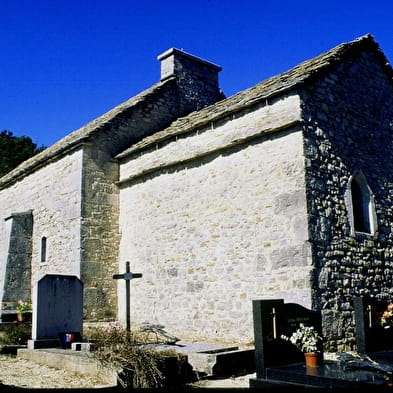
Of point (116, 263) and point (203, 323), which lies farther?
point (116, 263)

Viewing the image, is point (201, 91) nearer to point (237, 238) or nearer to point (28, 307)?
point (237, 238)

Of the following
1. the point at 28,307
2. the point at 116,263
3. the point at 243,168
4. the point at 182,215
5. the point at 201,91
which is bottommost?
the point at 28,307

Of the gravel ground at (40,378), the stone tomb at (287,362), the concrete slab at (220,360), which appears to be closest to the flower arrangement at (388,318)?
the stone tomb at (287,362)

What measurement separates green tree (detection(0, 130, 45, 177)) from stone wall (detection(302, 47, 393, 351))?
2872 centimetres

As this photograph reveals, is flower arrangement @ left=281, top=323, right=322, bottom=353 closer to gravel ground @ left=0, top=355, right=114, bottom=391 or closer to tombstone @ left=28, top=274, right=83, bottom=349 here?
gravel ground @ left=0, top=355, right=114, bottom=391

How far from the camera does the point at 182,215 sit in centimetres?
1352

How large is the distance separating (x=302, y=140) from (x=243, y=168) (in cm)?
172

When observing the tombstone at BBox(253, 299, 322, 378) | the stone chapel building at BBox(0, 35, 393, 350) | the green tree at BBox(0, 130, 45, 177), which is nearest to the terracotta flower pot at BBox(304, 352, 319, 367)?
the tombstone at BBox(253, 299, 322, 378)

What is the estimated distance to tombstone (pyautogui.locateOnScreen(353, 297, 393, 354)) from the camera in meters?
9.25

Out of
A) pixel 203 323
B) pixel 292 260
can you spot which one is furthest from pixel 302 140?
pixel 203 323

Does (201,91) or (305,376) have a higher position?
(201,91)

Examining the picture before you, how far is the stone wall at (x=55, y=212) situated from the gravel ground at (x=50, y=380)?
5499mm

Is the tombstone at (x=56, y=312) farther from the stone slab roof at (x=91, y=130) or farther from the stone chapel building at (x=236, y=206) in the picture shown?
the stone slab roof at (x=91, y=130)

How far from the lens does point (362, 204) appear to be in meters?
12.6
